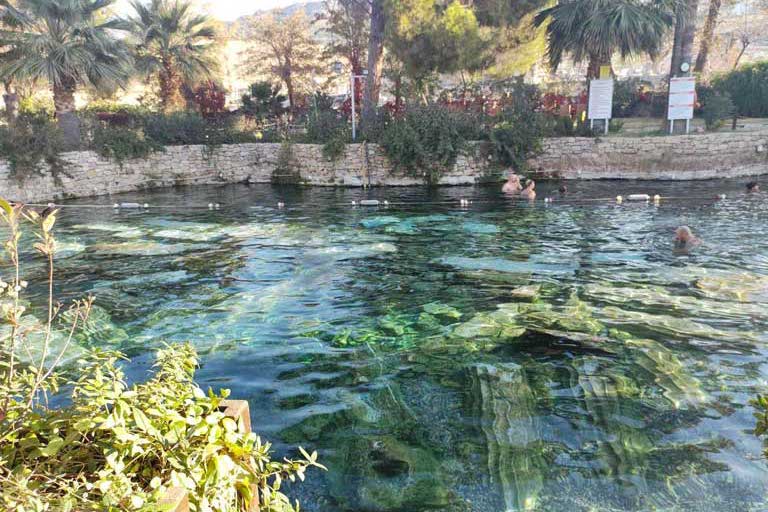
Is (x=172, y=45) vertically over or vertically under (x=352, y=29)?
under

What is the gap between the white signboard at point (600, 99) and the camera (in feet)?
63.5

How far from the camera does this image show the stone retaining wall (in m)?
18.6

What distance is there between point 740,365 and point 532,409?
2.34 meters

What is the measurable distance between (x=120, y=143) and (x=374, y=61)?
927cm

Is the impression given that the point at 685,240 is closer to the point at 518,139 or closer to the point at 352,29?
the point at 518,139

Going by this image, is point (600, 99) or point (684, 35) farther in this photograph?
point (684, 35)

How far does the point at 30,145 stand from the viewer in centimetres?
1727

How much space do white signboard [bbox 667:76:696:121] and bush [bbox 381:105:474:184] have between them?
22.5 ft

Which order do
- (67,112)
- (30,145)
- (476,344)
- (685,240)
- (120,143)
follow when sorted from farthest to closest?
(120,143) → (67,112) → (30,145) → (685,240) → (476,344)

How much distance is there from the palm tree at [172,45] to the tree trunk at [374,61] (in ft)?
24.9

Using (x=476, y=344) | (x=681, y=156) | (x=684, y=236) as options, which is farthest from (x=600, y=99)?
(x=476, y=344)

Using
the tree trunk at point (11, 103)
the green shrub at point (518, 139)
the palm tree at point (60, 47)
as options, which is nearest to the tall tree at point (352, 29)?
the green shrub at point (518, 139)

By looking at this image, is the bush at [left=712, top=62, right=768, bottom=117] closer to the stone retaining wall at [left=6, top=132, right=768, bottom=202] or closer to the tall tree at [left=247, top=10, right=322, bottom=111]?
the stone retaining wall at [left=6, top=132, right=768, bottom=202]

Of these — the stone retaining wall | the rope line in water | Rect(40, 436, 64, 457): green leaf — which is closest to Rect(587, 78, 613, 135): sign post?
the stone retaining wall
